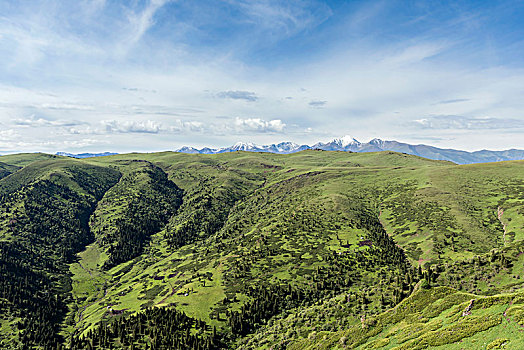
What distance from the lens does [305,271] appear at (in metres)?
155

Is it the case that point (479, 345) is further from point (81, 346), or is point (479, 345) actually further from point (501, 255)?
point (81, 346)

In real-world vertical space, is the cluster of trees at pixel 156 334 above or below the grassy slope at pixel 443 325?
below

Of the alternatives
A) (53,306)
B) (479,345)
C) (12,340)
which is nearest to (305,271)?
(479,345)

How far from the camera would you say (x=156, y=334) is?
11994cm

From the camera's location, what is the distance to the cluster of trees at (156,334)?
4483 inches

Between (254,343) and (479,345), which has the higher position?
(479,345)

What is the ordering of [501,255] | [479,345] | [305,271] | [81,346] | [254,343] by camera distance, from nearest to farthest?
[479,345] < [501,255] < [254,343] < [81,346] < [305,271]

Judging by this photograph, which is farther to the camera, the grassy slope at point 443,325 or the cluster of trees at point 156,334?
the cluster of trees at point 156,334

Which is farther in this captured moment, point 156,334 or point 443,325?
point 156,334

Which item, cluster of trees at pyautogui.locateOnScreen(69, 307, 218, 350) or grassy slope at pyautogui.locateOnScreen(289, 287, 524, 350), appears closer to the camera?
grassy slope at pyautogui.locateOnScreen(289, 287, 524, 350)

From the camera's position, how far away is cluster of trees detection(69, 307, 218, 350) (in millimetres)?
113875

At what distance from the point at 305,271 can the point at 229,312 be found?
50.5 metres

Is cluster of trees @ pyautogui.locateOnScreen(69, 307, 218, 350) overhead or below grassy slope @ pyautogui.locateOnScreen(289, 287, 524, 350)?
below

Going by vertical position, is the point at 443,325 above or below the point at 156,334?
above
